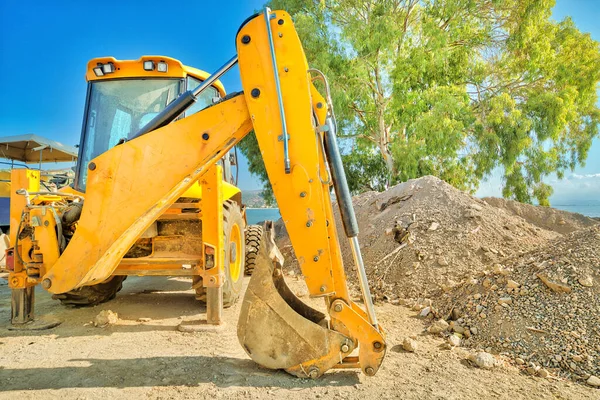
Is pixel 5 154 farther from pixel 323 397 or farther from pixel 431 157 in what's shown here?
pixel 431 157

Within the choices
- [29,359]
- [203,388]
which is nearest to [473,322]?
[203,388]

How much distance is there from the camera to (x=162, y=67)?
4715 millimetres

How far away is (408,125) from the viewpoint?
15.9 m

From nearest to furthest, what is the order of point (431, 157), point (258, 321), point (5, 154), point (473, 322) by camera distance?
1. point (258, 321)
2. point (473, 322)
3. point (5, 154)
4. point (431, 157)

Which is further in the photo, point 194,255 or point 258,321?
point 194,255

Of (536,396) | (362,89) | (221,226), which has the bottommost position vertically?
(536,396)

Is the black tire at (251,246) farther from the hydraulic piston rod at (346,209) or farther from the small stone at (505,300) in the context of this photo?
the hydraulic piston rod at (346,209)

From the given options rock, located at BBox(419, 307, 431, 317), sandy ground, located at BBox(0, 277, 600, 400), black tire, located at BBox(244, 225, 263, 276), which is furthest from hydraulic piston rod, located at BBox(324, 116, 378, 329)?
black tire, located at BBox(244, 225, 263, 276)

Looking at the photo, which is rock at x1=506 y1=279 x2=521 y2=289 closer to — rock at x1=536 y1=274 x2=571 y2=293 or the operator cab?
rock at x1=536 y1=274 x2=571 y2=293

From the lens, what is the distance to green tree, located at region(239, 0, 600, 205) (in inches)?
609

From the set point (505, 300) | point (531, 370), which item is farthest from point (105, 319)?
point (505, 300)

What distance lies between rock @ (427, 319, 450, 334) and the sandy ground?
0.12 meters

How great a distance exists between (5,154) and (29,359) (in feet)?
32.6

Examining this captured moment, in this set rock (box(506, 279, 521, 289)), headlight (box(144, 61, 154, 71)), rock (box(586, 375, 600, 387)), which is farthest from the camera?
headlight (box(144, 61, 154, 71))
